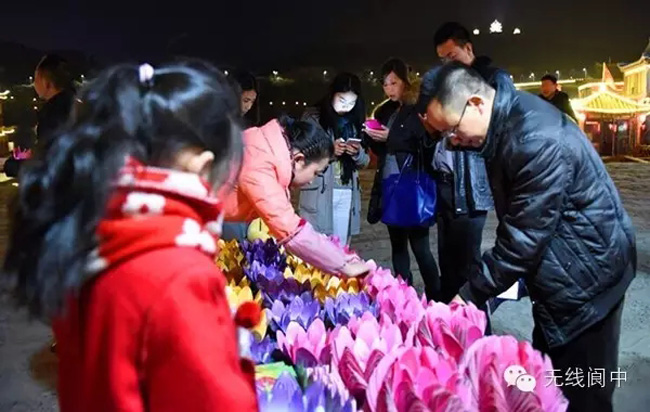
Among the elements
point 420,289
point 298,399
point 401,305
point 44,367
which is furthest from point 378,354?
point 420,289

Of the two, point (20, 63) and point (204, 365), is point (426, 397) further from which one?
point (20, 63)

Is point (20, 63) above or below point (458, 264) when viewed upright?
above

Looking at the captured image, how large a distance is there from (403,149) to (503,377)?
234 centimetres

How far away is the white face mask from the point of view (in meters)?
3.95

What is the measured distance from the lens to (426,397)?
4.68 ft

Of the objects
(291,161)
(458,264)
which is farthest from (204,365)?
(458,264)

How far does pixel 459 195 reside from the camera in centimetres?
333

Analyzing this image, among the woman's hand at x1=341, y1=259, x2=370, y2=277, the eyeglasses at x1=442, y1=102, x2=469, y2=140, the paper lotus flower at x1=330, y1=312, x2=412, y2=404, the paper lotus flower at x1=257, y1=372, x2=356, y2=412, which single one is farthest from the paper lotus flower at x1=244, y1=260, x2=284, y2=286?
the paper lotus flower at x1=257, y1=372, x2=356, y2=412

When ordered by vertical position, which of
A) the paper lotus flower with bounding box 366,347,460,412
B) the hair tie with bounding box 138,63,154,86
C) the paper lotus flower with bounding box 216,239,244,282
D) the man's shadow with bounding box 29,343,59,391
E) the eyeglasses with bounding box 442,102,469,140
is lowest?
the man's shadow with bounding box 29,343,59,391

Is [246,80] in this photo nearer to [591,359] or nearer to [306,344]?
[306,344]

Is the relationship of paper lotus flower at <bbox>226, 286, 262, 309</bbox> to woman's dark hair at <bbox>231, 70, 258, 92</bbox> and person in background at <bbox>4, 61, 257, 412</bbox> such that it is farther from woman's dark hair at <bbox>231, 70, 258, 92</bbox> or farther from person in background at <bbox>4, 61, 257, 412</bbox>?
woman's dark hair at <bbox>231, 70, 258, 92</bbox>

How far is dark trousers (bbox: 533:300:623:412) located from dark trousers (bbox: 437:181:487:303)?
1.24 metres

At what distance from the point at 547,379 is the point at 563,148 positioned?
2.11 ft

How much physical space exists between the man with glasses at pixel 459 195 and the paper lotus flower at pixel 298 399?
6.01 ft
